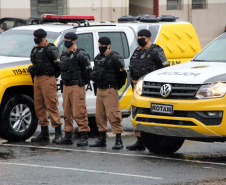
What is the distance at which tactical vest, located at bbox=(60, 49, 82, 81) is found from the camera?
32.9 ft

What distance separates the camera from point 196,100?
27.0 feet

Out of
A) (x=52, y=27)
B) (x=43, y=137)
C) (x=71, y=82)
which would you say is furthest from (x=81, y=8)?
(x=71, y=82)

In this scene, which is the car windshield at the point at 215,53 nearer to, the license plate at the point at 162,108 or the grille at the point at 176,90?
the grille at the point at 176,90

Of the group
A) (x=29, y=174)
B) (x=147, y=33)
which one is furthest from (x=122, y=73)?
(x=29, y=174)

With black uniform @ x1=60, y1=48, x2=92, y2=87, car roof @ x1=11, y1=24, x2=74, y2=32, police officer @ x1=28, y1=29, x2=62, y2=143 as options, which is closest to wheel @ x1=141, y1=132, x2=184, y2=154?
black uniform @ x1=60, y1=48, x2=92, y2=87

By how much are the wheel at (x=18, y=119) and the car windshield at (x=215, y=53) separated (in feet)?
9.08

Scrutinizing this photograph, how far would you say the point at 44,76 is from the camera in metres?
10.2

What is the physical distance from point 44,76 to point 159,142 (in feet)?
7.06

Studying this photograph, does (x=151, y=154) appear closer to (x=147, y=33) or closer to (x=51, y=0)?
(x=147, y=33)

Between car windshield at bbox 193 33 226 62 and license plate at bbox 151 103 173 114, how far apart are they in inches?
46.3

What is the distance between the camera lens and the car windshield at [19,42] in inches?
432

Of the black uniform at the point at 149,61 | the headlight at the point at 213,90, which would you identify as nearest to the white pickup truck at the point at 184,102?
the headlight at the point at 213,90

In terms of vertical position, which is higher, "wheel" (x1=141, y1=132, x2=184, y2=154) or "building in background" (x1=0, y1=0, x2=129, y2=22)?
"building in background" (x1=0, y1=0, x2=129, y2=22)

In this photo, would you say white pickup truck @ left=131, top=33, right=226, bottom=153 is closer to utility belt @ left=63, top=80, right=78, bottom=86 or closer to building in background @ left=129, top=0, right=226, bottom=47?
utility belt @ left=63, top=80, right=78, bottom=86
